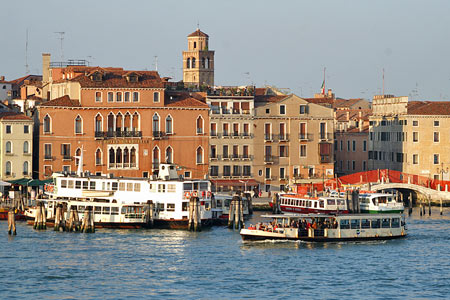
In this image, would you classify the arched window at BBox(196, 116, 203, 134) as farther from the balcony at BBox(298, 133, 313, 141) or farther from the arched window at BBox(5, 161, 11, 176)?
the arched window at BBox(5, 161, 11, 176)

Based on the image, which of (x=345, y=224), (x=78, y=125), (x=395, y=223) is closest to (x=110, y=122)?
(x=78, y=125)

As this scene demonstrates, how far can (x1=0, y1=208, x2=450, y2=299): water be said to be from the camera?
56000 mm

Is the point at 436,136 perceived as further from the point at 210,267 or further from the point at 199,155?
the point at 210,267

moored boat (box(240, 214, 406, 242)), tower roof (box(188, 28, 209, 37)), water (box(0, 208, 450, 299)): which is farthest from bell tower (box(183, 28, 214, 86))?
moored boat (box(240, 214, 406, 242))

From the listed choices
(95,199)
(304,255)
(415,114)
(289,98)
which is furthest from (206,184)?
(415,114)

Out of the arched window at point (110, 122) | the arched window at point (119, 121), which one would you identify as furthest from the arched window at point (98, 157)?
the arched window at point (119, 121)

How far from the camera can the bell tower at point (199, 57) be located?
133 metres

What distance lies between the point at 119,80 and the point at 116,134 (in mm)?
4128

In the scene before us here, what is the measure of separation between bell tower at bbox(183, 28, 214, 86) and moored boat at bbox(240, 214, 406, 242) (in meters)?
63.6

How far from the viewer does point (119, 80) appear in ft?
298

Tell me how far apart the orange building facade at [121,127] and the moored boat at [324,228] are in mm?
19749

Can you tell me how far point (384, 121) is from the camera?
354 ft

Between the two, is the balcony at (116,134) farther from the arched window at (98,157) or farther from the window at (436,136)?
the window at (436,136)

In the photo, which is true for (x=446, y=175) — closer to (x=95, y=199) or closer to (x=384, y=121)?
(x=384, y=121)
